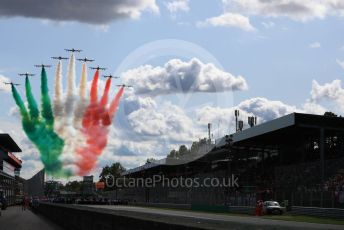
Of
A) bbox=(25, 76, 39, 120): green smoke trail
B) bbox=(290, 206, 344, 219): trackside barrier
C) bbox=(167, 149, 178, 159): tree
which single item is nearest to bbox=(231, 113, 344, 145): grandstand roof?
bbox=(290, 206, 344, 219): trackside barrier

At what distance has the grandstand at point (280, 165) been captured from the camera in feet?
168

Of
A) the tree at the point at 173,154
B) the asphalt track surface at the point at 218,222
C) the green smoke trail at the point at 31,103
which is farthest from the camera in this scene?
the tree at the point at 173,154

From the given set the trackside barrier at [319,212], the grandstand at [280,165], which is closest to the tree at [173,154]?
the grandstand at [280,165]

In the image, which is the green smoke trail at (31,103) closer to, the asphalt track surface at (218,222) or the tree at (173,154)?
the asphalt track surface at (218,222)

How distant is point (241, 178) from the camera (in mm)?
80312

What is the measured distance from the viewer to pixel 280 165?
7481cm

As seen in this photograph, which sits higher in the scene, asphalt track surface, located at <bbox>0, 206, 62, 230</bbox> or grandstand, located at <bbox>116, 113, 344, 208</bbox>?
grandstand, located at <bbox>116, 113, 344, 208</bbox>

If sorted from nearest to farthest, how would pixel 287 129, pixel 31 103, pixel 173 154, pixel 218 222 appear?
pixel 218 222 → pixel 287 129 → pixel 31 103 → pixel 173 154

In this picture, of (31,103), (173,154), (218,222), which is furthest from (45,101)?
(173,154)

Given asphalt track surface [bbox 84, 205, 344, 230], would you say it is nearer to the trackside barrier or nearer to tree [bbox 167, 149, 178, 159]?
the trackside barrier

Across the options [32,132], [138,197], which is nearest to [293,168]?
[32,132]

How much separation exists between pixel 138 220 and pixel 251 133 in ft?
189

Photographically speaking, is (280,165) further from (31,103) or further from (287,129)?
(31,103)

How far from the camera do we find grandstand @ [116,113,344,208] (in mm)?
51244
